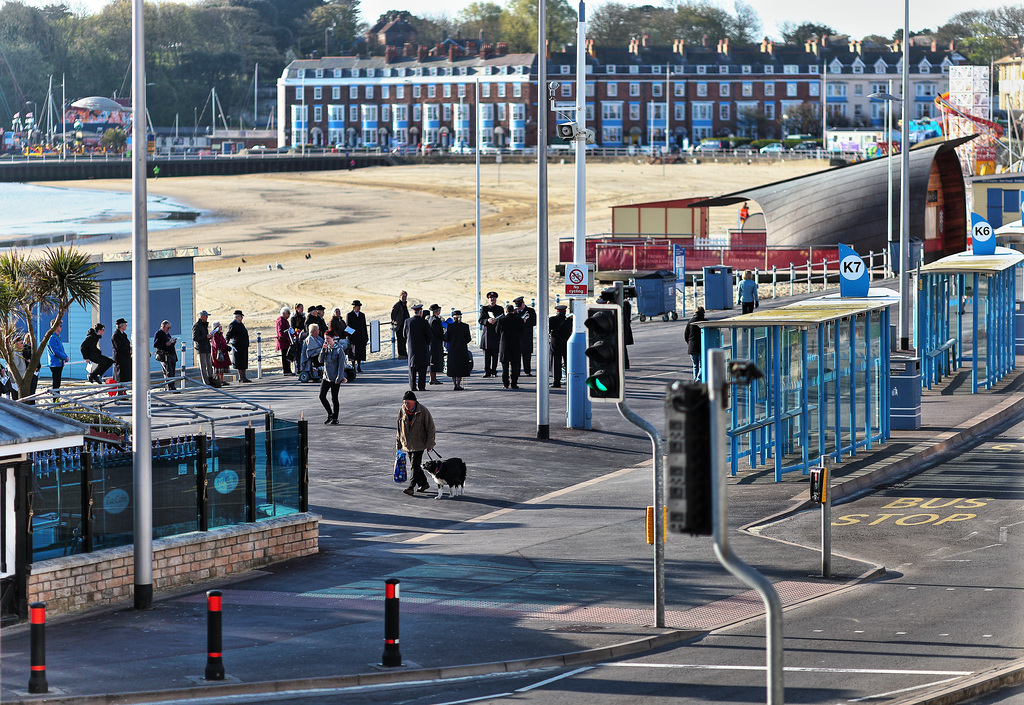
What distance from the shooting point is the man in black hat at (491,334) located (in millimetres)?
27906

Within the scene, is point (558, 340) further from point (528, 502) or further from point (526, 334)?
point (528, 502)

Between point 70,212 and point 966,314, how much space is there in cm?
7642

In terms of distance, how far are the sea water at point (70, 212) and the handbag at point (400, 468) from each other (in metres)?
60.3

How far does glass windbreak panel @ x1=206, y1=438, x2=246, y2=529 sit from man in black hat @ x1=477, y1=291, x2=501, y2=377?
12.9 metres

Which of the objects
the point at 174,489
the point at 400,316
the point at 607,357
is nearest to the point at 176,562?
the point at 174,489

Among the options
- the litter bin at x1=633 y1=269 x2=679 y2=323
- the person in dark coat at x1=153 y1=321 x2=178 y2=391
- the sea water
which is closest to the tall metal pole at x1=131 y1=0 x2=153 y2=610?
the person in dark coat at x1=153 y1=321 x2=178 y2=391

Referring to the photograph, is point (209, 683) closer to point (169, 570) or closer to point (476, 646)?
point (476, 646)

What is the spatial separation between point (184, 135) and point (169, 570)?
531ft

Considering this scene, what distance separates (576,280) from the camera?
21.5 m

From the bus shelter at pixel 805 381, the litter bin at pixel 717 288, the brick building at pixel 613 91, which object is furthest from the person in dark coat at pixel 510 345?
the brick building at pixel 613 91

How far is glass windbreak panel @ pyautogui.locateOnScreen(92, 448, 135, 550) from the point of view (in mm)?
13422

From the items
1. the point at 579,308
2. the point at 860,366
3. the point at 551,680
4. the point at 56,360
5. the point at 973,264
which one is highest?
the point at 973,264

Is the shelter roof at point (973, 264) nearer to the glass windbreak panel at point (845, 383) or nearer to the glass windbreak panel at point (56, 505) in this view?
the glass windbreak panel at point (845, 383)

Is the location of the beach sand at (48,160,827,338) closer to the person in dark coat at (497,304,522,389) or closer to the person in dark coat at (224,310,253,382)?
the person in dark coat at (224,310,253,382)
